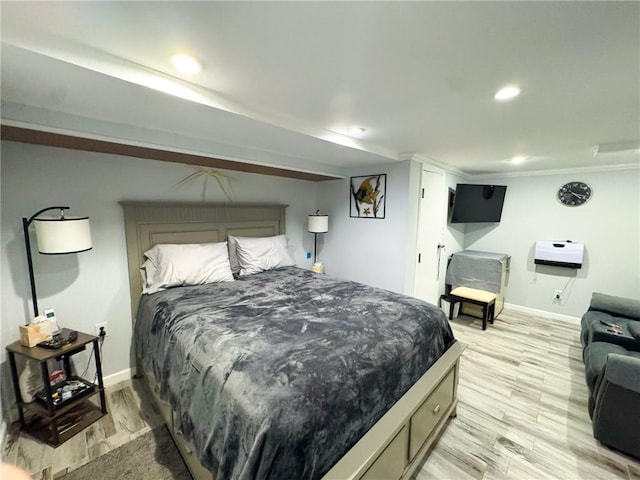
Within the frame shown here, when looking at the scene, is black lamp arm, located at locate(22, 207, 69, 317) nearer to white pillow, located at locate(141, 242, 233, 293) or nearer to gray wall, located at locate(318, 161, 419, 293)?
white pillow, located at locate(141, 242, 233, 293)

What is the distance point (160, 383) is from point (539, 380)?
10.8 feet

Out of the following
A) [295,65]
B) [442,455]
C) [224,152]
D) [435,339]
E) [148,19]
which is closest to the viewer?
[148,19]

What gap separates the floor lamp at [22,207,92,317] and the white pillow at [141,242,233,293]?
61cm

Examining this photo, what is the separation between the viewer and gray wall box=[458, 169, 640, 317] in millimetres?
3439

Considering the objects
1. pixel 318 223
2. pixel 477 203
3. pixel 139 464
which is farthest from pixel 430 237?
pixel 139 464

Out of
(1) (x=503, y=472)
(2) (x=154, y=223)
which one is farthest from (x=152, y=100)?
(1) (x=503, y=472)

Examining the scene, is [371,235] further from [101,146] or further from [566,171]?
[566,171]

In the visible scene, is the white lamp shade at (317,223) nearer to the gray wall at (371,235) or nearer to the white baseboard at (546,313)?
the gray wall at (371,235)

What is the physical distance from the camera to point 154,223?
2480 millimetres

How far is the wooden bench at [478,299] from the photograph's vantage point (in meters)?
3.51

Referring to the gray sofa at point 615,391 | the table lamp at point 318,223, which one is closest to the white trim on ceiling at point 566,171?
the gray sofa at point 615,391

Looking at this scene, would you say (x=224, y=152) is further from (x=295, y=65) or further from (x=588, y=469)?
(x=588, y=469)

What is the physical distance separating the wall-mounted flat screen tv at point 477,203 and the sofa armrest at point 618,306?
1.69m

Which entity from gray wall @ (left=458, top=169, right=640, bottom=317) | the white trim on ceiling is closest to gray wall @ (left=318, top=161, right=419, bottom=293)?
gray wall @ (left=458, top=169, right=640, bottom=317)
